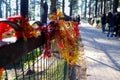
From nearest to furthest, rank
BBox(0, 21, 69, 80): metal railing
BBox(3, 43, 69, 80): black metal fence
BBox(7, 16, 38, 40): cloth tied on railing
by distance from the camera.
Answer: BBox(0, 21, 69, 80): metal railing
BBox(7, 16, 38, 40): cloth tied on railing
BBox(3, 43, 69, 80): black metal fence

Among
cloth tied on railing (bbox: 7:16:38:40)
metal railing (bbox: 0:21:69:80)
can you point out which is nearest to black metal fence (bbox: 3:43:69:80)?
metal railing (bbox: 0:21:69:80)

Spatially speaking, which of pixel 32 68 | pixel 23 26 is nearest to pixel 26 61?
pixel 32 68

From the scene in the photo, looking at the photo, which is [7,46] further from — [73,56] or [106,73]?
[106,73]

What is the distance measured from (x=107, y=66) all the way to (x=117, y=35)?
13542mm

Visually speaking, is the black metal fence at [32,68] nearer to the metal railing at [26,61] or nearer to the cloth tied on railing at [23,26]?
the metal railing at [26,61]

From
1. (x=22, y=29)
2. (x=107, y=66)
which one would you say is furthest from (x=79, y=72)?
(x=22, y=29)

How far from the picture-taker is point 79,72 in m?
8.26

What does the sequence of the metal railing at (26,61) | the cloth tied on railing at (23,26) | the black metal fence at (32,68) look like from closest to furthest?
the metal railing at (26,61)
the cloth tied on railing at (23,26)
the black metal fence at (32,68)

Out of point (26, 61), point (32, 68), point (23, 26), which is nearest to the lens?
point (23, 26)

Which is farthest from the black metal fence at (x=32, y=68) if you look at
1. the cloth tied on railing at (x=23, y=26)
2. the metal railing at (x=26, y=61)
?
the cloth tied on railing at (x=23, y=26)

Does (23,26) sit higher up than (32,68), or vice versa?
(23,26)

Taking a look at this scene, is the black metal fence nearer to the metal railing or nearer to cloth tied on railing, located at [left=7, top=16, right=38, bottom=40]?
the metal railing

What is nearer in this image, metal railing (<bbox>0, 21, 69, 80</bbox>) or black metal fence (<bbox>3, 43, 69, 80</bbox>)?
metal railing (<bbox>0, 21, 69, 80</bbox>)

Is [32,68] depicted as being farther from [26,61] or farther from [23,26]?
[23,26]
